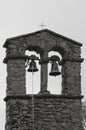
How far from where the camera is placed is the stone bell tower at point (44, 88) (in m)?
18.0

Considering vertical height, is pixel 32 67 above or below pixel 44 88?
above

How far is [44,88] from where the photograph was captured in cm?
1853

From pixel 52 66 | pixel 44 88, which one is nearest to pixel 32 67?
pixel 52 66

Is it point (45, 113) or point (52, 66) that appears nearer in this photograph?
point (45, 113)

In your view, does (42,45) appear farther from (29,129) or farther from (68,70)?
(29,129)

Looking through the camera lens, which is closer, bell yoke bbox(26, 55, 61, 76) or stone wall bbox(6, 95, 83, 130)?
stone wall bbox(6, 95, 83, 130)

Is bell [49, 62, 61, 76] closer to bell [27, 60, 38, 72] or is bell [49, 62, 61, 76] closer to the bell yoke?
the bell yoke

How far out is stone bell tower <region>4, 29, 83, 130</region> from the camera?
18.0 m

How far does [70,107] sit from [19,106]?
1600 millimetres

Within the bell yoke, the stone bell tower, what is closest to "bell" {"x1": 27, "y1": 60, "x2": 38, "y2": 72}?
the bell yoke

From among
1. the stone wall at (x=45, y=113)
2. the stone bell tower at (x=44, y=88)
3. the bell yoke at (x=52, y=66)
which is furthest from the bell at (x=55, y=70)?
the stone wall at (x=45, y=113)

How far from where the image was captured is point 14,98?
1803cm

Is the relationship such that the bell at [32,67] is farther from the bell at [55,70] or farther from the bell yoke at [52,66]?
the bell at [55,70]

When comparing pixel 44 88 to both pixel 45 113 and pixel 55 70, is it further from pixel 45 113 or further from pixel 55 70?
pixel 45 113
